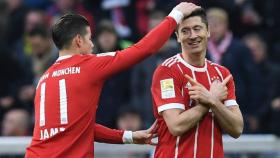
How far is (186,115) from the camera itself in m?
7.79

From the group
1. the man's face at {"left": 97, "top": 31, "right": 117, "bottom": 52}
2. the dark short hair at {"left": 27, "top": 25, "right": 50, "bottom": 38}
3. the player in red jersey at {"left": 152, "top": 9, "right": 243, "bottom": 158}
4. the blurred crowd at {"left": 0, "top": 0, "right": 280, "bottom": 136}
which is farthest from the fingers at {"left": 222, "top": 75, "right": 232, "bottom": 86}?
the dark short hair at {"left": 27, "top": 25, "right": 50, "bottom": 38}

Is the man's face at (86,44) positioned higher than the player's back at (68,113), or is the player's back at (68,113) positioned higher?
the man's face at (86,44)

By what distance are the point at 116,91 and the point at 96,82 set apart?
485cm

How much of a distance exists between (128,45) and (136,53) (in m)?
5.53

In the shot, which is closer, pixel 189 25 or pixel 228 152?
pixel 189 25

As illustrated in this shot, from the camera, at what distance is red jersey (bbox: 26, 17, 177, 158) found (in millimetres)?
8070

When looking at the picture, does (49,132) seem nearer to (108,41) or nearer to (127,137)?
(127,137)

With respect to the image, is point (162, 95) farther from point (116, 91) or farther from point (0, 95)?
point (0, 95)

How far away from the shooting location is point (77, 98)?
26.6 feet

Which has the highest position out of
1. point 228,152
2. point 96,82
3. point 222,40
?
point 222,40

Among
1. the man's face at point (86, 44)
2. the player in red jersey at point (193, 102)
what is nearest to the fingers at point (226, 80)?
the player in red jersey at point (193, 102)

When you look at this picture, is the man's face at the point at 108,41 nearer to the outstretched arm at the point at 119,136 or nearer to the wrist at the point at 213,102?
the outstretched arm at the point at 119,136

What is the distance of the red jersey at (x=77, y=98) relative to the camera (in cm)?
807

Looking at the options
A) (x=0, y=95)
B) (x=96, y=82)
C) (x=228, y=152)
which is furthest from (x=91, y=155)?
(x=0, y=95)
